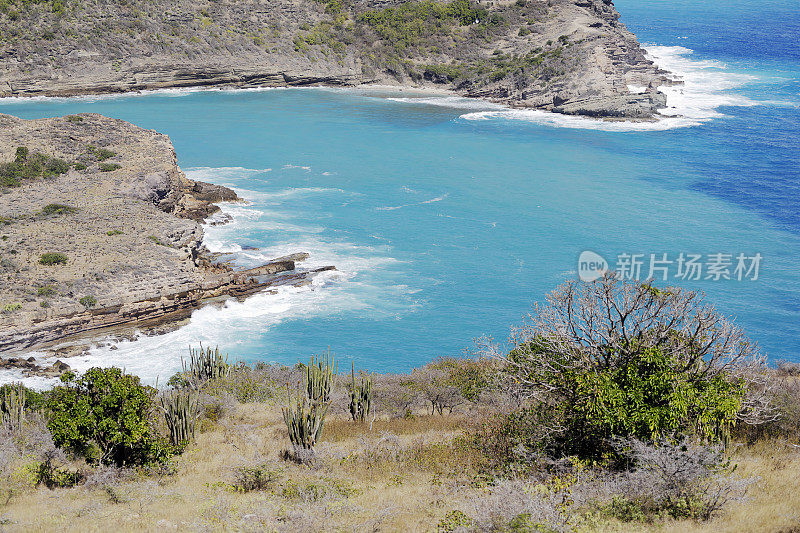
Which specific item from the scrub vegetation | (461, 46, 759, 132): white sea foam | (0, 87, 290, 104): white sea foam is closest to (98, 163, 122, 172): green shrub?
the scrub vegetation

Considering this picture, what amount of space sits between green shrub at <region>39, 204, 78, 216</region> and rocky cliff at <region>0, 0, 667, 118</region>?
4759 centimetres

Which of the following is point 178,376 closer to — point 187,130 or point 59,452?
point 59,452

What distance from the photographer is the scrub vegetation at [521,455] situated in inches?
506

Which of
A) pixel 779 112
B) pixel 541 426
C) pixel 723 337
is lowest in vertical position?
pixel 541 426

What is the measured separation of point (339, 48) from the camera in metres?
97.3

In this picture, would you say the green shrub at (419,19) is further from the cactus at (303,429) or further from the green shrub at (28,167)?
the cactus at (303,429)

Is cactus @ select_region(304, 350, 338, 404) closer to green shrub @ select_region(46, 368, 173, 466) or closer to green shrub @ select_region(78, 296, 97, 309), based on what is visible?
green shrub @ select_region(46, 368, 173, 466)

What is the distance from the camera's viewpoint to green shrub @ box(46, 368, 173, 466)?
614 inches

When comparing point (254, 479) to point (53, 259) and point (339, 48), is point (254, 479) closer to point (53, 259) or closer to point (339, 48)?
point (53, 259)

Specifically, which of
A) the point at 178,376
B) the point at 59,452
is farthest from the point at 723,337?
the point at 178,376

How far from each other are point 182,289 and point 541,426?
22.9 m

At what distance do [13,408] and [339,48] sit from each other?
278 feet

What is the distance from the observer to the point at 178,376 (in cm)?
2517

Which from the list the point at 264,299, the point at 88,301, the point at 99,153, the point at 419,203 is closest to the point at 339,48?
the point at 419,203
